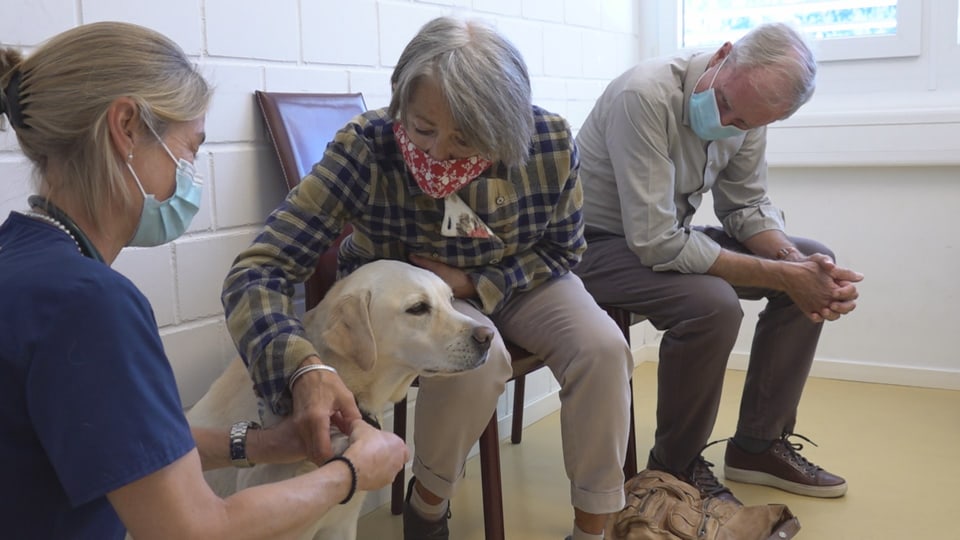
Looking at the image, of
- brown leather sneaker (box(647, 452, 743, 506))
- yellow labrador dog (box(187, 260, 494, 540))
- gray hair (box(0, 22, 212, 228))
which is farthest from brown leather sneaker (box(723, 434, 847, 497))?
gray hair (box(0, 22, 212, 228))

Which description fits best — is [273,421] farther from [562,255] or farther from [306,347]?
[562,255]

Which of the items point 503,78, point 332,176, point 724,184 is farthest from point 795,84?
point 332,176

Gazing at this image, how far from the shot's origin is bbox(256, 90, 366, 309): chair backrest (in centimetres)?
198

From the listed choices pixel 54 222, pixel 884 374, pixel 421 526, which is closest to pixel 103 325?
pixel 54 222

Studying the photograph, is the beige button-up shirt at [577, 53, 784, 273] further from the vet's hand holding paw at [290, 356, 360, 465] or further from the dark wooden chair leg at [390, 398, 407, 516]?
the vet's hand holding paw at [290, 356, 360, 465]

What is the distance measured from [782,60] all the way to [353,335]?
4.26 ft

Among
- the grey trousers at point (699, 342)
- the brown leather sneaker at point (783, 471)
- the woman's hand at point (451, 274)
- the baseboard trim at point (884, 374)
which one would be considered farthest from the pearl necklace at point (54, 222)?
the baseboard trim at point (884, 374)

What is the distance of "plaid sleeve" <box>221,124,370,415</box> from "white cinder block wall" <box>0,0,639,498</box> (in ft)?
0.88

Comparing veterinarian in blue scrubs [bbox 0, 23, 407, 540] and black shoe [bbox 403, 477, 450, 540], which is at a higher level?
veterinarian in blue scrubs [bbox 0, 23, 407, 540]

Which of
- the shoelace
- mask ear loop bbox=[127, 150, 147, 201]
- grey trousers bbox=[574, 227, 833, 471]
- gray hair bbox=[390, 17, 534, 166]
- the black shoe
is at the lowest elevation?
the shoelace

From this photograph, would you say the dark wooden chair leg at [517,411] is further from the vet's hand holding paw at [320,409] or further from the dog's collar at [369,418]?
the vet's hand holding paw at [320,409]

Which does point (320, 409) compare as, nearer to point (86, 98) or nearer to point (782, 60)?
point (86, 98)

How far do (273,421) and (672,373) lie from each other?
1.10 meters

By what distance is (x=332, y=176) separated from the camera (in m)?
1.75
